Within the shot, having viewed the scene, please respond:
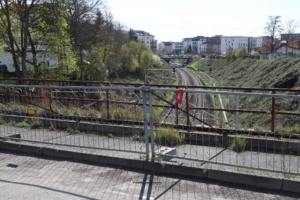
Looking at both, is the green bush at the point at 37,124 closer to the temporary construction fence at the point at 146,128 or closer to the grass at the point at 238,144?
the temporary construction fence at the point at 146,128

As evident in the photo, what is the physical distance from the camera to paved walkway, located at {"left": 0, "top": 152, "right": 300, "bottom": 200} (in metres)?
4.77

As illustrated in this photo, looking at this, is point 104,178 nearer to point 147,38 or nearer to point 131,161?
point 131,161

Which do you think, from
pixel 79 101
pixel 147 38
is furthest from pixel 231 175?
pixel 147 38

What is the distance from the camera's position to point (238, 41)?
627 ft

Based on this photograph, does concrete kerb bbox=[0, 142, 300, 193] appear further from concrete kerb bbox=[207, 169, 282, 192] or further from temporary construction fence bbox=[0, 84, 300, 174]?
temporary construction fence bbox=[0, 84, 300, 174]

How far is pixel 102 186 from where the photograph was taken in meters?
5.17

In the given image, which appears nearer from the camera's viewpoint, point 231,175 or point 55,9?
point 231,175

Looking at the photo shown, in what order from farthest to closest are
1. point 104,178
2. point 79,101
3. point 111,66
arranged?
point 111,66, point 79,101, point 104,178

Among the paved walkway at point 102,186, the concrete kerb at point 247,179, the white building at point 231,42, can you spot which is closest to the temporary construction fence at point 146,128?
the concrete kerb at point 247,179

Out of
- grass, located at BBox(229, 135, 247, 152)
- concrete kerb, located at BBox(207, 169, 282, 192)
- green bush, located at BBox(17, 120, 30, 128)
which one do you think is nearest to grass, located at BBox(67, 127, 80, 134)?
green bush, located at BBox(17, 120, 30, 128)

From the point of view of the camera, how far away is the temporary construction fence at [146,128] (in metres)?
6.16

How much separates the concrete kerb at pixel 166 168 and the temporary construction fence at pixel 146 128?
0.62ft

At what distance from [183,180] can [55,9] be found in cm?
2455

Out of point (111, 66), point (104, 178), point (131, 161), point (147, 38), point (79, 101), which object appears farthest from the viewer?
point (147, 38)
